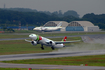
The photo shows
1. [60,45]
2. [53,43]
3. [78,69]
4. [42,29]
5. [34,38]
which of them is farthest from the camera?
[42,29]

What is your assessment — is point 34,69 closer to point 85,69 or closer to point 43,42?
point 85,69

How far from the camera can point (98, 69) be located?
137 feet

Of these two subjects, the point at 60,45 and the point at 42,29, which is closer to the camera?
the point at 60,45

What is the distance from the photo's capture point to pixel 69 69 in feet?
138

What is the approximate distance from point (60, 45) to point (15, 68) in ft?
114

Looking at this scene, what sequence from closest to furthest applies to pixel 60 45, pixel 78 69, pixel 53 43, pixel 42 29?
1. pixel 78 69
2. pixel 53 43
3. pixel 60 45
4. pixel 42 29

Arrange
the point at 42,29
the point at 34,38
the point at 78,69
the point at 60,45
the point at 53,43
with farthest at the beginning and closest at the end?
the point at 42,29 < the point at 60,45 < the point at 53,43 < the point at 34,38 < the point at 78,69

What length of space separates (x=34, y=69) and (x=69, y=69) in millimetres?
7122

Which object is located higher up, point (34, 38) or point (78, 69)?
point (34, 38)

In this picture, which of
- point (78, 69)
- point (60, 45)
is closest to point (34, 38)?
point (60, 45)

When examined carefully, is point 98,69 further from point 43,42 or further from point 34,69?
point 43,42

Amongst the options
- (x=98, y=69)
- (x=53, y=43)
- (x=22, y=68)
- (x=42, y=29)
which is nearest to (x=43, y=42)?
(x=53, y=43)

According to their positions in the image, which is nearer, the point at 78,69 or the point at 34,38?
the point at 78,69

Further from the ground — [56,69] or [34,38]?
[34,38]
